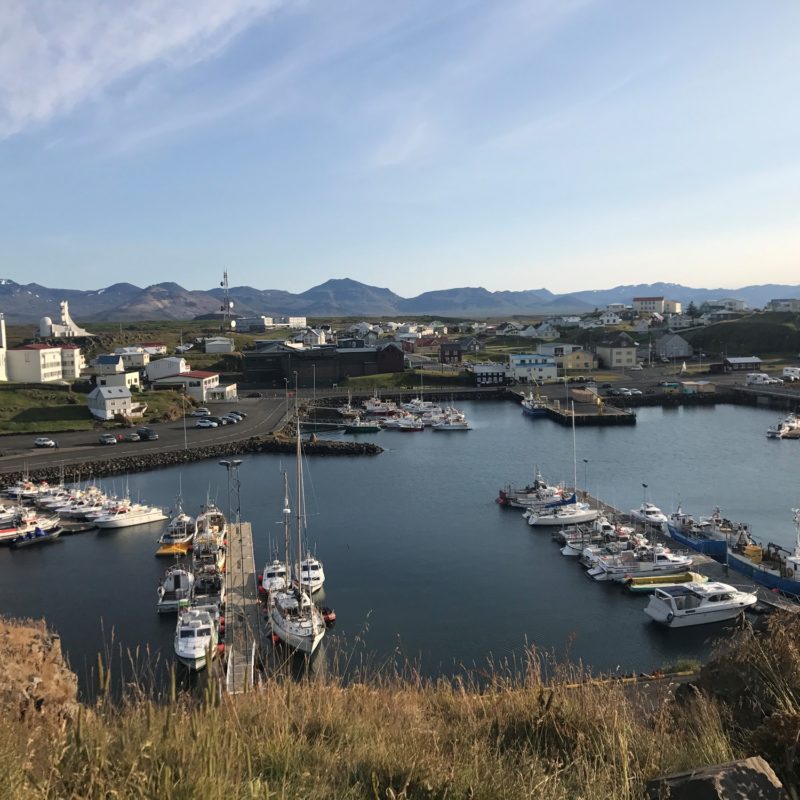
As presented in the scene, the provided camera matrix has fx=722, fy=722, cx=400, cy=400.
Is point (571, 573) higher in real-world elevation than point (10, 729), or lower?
lower

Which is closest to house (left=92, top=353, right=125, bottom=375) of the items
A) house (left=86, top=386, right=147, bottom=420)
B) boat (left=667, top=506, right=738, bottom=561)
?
house (left=86, top=386, right=147, bottom=420)

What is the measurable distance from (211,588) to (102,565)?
86.5 inches

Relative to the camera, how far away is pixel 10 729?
113cm

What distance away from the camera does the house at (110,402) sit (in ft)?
53.4

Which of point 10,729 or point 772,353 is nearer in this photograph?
point 10,729

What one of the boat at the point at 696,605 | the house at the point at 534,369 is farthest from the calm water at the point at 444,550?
the house at the point at 534,369

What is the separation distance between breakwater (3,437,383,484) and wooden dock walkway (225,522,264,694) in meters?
4.60

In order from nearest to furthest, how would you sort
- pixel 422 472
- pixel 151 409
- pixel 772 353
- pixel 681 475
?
pixel 681 475 < pixel 422 472 < pixel 151 409 < pixel 772 353

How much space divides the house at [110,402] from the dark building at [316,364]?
6.79m

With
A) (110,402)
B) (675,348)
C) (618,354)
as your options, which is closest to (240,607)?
(110,402)

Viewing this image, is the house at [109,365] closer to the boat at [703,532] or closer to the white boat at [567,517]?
the white boat at [567,517]

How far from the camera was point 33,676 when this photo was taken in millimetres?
2494

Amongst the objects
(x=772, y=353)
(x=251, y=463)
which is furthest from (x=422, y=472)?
(x=772, y=353)

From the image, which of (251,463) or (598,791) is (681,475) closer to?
(251,463)
